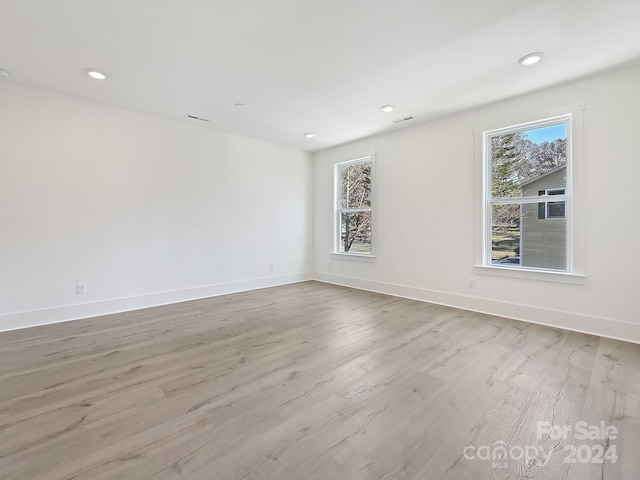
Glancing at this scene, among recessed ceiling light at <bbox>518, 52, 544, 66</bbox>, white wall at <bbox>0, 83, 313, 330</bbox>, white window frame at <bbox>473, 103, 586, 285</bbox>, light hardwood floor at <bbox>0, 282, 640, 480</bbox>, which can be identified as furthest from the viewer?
white wall at <bbox>0, 83, 313, 330</bbox>

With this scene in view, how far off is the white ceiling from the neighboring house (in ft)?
3.46

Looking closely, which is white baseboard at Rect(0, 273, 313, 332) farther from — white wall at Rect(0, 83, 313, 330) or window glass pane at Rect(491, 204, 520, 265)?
window glass pane at Rect(491, 204, 520, 265)

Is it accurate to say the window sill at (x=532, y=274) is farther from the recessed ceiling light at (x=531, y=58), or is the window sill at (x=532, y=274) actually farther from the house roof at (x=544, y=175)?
the recessed ceiling light at (x=531, y=58)

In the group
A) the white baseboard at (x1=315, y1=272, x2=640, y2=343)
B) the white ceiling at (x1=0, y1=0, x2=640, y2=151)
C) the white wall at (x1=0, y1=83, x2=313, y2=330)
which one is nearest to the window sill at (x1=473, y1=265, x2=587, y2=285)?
the white baseboard at (x1=315, y1=272, x2=640, y2=343)

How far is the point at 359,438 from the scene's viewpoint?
4.94 feet

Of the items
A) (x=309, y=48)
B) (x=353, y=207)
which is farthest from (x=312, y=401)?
(x=353, y=207)

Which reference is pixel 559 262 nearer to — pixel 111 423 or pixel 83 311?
pixel 111 423

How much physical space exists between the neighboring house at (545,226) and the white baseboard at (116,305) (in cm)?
398

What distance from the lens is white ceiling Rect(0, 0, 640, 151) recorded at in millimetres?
2037

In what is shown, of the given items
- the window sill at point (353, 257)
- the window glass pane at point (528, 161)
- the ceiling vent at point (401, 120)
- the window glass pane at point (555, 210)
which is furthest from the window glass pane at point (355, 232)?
the window glass pane at point (555, 210)

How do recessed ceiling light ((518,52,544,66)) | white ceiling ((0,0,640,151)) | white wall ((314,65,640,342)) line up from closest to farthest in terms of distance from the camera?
white ceiling ((0,0,640,151)), recessed ceiling light ((518,52,544,66)), white wall ((314,65,640,342))

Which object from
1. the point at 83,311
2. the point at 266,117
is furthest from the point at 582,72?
the point at 83,311

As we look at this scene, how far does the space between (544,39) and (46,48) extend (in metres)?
4.16

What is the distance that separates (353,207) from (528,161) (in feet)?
9.01
